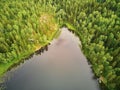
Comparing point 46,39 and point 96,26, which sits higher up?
point 96,26

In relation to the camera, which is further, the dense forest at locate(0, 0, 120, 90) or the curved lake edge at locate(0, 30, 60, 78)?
the curved lake edge at locate(0, 30, 60, 78)

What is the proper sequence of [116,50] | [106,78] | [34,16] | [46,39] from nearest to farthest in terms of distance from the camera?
[106,78] → [116,50] → [46,39] → [34,16]

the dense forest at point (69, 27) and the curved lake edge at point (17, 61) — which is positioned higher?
the dense forest at point (69, 27)

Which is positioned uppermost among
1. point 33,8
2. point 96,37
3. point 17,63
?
point 33,8

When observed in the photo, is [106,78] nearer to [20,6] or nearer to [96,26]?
[96,26]

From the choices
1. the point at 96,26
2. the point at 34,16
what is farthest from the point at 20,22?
the point at 96,26

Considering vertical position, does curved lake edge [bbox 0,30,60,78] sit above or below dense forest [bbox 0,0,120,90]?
below

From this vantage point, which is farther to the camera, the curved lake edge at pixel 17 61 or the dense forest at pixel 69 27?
the curved lake edge at pixel 17 61

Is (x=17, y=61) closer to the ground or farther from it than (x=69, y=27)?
closer to the ground
